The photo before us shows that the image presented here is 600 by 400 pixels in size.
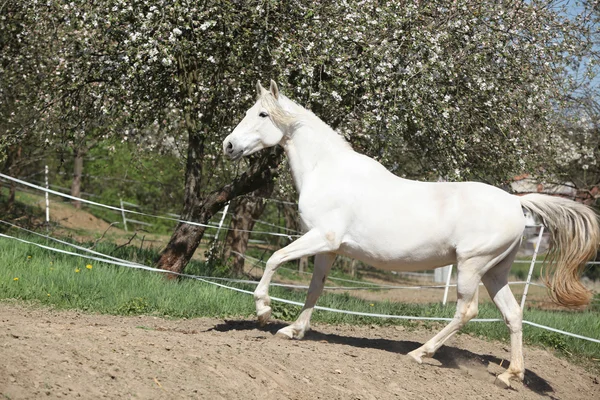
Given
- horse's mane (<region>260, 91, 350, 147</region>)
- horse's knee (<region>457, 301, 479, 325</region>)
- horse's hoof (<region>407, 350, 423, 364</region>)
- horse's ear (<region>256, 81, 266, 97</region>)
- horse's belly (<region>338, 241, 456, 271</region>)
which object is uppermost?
horse's ear (<region>256, 81, 266, 97</region>)

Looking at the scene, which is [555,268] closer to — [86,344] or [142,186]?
[86,344]

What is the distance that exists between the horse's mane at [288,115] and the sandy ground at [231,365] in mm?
2109

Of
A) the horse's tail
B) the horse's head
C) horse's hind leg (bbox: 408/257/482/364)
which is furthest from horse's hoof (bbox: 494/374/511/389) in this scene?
the horse's head

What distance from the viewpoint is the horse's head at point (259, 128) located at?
7066mm

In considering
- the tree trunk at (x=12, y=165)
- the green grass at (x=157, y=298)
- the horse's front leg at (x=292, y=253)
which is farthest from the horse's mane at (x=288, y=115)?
the tree trunk at (x=12, y=165)

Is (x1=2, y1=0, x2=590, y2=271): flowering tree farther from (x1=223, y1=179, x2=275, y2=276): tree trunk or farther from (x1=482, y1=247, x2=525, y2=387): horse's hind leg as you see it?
(x1=223, y1=179, x2=275, y2=276): tree trunk

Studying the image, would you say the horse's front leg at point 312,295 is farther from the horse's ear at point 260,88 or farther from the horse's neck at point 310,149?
the horse's ear at point 260,88

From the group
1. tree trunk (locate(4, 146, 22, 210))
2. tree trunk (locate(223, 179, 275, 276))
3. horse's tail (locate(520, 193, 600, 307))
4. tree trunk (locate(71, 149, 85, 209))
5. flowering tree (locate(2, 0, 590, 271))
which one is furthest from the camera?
tree trunk (locate(71, 149, 85, 209))

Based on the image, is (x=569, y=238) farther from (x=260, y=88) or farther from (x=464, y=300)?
(x=260, y=88)

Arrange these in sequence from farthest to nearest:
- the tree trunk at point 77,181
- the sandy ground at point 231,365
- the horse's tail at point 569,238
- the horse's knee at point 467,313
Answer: the tree trunk at point 77,181 → the horse's tail at point 569,238 → the horse's knee at point 467,313 → the sandy ground at point 231,365

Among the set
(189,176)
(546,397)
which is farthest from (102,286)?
(546,397)

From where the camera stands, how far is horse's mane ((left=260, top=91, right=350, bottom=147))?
7.11 meters

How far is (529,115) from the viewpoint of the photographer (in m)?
9.95

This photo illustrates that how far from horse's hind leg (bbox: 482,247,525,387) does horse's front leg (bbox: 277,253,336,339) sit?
158cm
